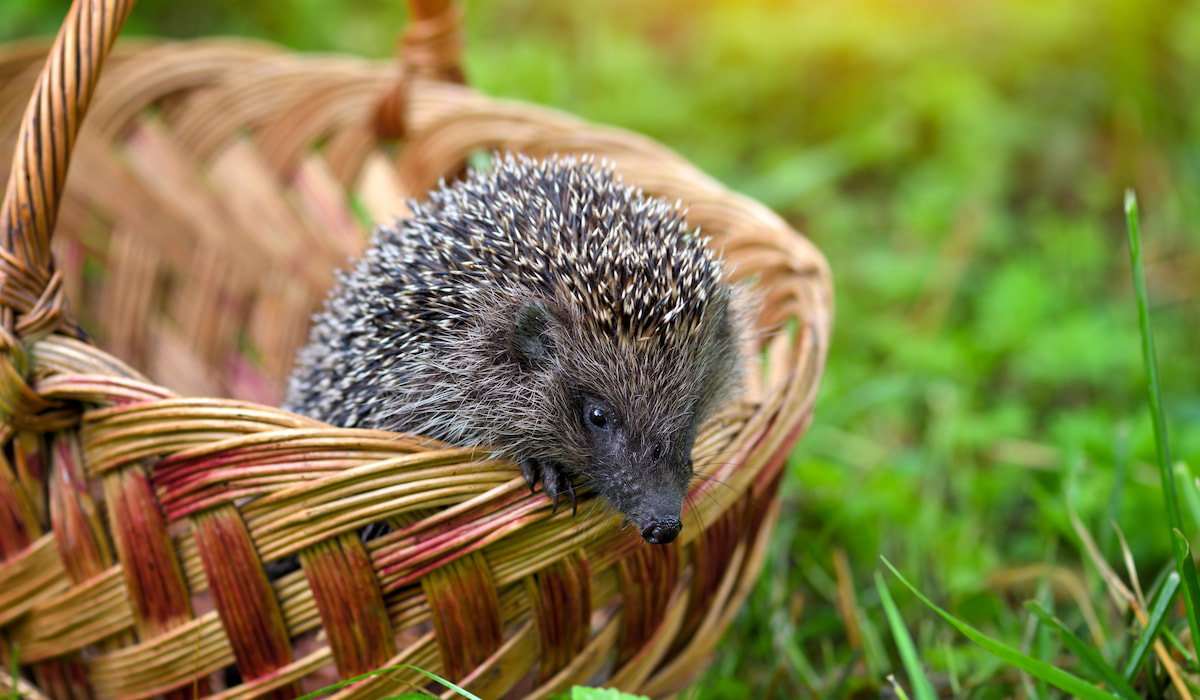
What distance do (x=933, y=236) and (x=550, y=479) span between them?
3.75 m

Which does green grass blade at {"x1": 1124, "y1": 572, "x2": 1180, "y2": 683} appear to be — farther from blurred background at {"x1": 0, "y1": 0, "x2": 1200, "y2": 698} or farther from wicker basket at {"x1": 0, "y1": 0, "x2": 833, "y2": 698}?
wicker basket at {"x1": 0, "y1": 0, "x2": 833, "y2": 698}

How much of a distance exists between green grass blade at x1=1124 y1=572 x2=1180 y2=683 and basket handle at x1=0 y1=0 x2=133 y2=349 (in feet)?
9.04

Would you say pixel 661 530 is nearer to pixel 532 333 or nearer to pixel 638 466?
pixel 638 466

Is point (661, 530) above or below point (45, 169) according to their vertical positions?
below

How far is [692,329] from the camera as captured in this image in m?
2.59

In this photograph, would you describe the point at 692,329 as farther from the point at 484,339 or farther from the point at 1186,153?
the point at 1186,153

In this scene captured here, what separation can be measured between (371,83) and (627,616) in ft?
8.53

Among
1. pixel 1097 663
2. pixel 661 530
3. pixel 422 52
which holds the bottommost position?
pixel 1097 663

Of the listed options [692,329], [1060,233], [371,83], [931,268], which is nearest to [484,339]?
[692,329]

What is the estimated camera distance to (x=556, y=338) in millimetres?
2541

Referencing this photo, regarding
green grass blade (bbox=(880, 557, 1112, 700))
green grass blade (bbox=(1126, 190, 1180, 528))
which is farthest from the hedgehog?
green grass blade (bbox=(1126, 190, 1180, 528))

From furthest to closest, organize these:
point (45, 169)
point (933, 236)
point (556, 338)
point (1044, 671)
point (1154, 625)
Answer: point (933, 236) → point (556, 338) → point (45, 169) → point (1154, 625) → point (1044, 671)

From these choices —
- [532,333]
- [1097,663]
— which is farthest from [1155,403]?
[532,333]

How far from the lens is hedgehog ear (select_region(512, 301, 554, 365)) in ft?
8.29
